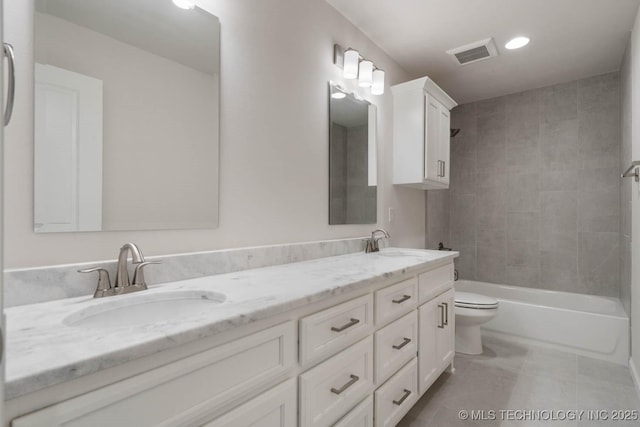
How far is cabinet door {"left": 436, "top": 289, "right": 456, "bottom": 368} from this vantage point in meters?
1.96

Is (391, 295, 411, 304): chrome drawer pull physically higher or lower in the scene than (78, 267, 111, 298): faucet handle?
lower

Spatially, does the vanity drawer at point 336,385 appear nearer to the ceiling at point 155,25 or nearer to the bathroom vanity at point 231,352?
the bathroom vanity at point 231,352

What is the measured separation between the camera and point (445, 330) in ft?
6.70

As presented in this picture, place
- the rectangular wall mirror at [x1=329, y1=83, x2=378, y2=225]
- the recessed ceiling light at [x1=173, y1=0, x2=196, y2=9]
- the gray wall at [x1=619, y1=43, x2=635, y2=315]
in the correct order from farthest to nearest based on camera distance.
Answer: the gray wall at [x1=619, y1=43, x2=635, y2=315] → the rectangular wall mirror at [x1=329, y1=83, x2=378, y2=225] → the recessed ceiling light at [x1=173, y1=0, x2=196, y2=9]

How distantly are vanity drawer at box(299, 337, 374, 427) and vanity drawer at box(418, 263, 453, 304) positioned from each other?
593 millimetres

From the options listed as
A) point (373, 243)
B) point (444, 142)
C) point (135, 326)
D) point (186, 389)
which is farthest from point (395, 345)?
point (444, 142)

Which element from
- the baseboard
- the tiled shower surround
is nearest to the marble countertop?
the baseboard

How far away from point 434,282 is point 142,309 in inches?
60.9

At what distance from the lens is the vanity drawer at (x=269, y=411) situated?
77cm

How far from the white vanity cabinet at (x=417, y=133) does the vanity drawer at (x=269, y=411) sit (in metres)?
1.97

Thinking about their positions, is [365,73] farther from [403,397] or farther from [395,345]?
[403,397]

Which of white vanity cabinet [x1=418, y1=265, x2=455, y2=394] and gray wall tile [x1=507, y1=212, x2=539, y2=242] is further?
gray wall tile [x1=507, y1=212, x2=539, y2=242]

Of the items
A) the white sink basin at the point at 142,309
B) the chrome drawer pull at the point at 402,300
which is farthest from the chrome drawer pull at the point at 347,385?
the white sink basin at the point at 142,309

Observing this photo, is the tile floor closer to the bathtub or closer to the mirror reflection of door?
the bathtub
